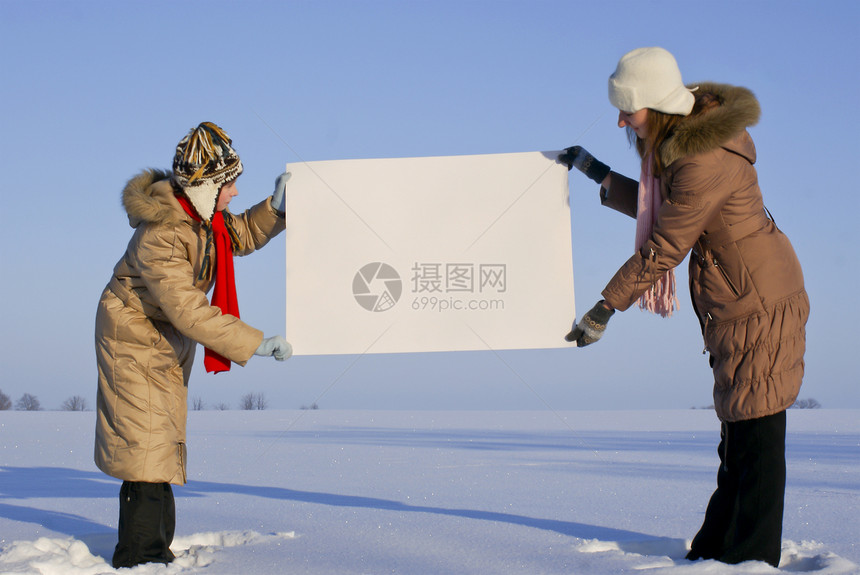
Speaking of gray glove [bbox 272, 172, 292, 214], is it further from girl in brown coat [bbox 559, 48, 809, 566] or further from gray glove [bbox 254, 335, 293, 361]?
girl in brown coat [bbox 559, 48, 809, 566]

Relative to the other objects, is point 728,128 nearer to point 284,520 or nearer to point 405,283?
point 405,283

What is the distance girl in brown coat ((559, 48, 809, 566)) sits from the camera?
2.15 meters

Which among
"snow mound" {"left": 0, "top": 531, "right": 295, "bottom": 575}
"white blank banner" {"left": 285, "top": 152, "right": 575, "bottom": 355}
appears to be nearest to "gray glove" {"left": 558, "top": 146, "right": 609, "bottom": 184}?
"white blank banner" {"left": 285, "top": 152, "right": 575, "bottom": 355}

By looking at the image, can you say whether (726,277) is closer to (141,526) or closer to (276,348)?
(276,348)

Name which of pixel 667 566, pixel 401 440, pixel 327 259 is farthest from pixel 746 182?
pixel 401 440

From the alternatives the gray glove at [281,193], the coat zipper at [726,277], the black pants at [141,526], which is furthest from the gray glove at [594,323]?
the black pants at [141,526]

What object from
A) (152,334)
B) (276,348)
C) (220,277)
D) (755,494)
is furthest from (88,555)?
(755,494)

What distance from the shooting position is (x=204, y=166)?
241 cm

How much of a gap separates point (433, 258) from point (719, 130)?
104cm

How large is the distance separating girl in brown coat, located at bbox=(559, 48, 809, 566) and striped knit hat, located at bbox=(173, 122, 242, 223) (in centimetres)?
129

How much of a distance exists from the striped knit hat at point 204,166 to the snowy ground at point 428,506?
46.4 inches

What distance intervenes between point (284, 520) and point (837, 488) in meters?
2.63

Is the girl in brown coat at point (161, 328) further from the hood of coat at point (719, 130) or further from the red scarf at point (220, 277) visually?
the hood of coat at point (719, 130)

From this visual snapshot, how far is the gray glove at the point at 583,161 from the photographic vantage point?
2.64 m
